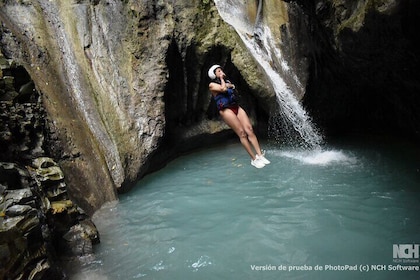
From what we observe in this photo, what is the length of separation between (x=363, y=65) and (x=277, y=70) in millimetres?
2882

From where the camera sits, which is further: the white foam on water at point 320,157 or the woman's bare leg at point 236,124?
the white foam on water at point 320,157

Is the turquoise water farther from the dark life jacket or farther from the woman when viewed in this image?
the dark life jacket

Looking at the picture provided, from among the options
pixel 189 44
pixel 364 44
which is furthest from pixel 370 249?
pixel 189 44

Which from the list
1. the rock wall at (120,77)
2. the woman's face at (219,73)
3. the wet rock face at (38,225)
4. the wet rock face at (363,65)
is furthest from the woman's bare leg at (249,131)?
the wet rock face at (38,225)

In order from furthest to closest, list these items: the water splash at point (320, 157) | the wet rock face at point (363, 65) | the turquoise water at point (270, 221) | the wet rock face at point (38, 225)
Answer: the water splash at point (320, 157) < the wet rock face at point (363, 65) < the turquoise water at point (270, 221) < the wet rock face at point (38, 225)

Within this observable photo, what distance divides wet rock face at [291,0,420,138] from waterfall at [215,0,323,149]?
0.54m

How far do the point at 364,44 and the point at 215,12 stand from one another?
14.7 feet

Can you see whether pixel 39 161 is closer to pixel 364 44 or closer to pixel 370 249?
pixel 370 249

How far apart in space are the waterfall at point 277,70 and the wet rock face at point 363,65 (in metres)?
0.54

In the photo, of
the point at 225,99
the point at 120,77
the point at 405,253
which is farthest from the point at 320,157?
the point at 120,77

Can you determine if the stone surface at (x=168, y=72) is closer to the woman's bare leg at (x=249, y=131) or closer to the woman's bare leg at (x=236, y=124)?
the woman's bare leg at (x=236, y=124)

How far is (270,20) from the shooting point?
1155 centimetres

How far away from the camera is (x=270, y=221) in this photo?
18.3ft

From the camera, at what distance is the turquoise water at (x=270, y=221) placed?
4.44 meters
